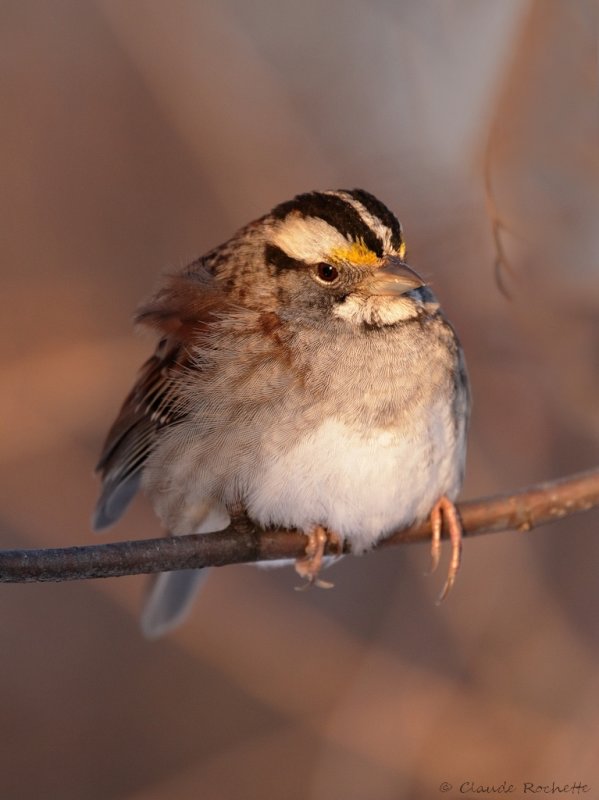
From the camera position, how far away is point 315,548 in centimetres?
327

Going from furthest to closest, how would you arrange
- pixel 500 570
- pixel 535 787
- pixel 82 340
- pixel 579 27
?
pixel 82 340 < pixel 500 570 < pixel 535 787 < pixel 579 27

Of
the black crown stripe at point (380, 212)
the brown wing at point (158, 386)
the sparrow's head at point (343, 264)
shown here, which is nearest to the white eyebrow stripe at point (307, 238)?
the sparrow's head at point (343, 264)

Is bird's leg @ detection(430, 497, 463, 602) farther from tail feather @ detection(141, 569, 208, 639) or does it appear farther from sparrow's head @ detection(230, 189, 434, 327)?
tail feather @ detection(141, 569, 208, 639)

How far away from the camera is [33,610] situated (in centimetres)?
521

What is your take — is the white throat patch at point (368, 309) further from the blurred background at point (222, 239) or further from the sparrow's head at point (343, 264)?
the blurred background at point (222, 239)

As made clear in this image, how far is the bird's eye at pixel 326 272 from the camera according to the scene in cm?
326

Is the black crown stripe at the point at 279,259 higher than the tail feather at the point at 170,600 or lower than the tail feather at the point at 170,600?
higher

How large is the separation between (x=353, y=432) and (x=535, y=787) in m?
1.39

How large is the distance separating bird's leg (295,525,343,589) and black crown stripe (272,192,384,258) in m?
0.79

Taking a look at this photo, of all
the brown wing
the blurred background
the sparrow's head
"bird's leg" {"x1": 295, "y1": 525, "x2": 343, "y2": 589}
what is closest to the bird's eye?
the sparrow's head

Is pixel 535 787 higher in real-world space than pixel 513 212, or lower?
lower

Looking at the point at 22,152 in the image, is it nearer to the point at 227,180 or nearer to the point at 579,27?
the point at 227,180

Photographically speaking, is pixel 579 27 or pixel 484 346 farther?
pixel 484 346

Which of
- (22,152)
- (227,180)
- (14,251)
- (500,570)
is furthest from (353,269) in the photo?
(22,152)
